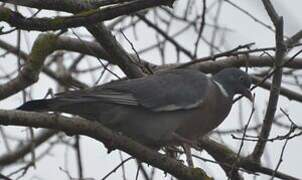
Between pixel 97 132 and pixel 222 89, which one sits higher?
pixel 222 89

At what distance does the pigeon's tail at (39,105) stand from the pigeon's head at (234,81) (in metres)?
1.79

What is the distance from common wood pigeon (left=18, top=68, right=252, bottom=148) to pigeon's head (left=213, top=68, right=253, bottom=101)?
0.02m

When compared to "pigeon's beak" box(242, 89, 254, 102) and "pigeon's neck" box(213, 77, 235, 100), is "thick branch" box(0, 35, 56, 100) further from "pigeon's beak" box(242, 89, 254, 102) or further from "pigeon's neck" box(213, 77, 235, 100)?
"pigeon's beak" box(242, 89, 254, 102)

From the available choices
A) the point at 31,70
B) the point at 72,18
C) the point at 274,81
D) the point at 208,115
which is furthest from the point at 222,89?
the point at 72,18

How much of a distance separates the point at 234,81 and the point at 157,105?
95 cm

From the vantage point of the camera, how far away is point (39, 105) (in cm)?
460

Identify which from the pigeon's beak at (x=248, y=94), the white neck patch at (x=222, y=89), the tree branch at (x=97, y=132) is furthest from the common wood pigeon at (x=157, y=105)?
the tree branch at (x=97, y=132)

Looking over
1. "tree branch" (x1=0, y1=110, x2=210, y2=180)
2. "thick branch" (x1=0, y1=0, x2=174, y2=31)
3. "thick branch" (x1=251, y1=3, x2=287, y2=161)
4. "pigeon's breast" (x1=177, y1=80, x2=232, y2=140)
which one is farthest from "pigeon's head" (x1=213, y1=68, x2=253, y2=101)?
"thick branch" (x1=0, y1=0, x2=174, y2=31)

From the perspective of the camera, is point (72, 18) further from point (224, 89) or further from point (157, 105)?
point (224, 89)

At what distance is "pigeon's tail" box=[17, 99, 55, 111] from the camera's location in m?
4.50

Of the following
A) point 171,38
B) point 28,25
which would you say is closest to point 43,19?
point 28,25

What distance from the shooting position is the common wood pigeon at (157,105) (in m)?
5.09

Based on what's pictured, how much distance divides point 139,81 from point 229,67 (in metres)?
1.29

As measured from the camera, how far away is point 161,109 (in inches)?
212
